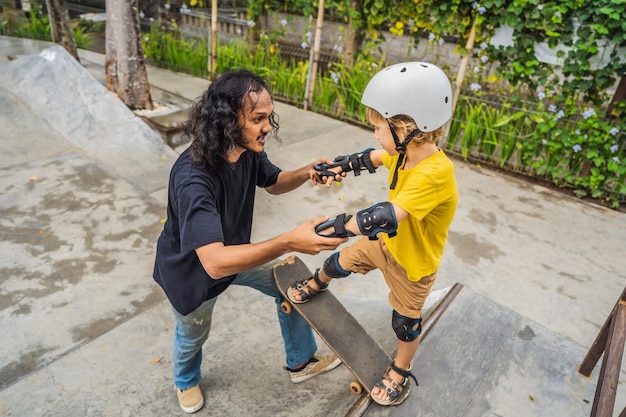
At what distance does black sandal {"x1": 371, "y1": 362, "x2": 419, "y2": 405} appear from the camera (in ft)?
7.20

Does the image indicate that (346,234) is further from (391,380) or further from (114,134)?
(114,134)

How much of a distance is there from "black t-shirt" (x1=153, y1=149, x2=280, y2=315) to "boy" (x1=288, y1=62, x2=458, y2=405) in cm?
44

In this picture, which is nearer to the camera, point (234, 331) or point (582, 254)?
point (234, 331)

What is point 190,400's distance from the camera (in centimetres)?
236

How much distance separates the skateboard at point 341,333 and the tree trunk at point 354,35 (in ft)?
17.8

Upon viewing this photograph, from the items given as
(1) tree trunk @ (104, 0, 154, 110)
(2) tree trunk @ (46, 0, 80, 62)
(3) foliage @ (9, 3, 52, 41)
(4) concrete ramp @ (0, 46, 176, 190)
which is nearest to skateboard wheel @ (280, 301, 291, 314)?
(4) concrete ramp @ (0, 46, 176, 190)

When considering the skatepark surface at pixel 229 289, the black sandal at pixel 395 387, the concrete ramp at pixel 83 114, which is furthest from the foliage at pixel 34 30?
the black sandal at pixel 395 387

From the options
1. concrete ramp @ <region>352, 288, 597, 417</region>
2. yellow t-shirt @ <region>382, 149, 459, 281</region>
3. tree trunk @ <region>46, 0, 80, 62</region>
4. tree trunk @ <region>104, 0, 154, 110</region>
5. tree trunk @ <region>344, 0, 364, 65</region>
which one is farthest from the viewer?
tree trunk @ <region>46, 0, 80, 62</region>

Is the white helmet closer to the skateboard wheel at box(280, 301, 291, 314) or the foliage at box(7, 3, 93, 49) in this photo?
the skateboard wheel at box(280, 301, 291, 314)

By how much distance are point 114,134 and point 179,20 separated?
557 centimetres

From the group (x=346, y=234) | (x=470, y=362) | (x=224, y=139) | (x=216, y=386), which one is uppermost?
(x=224, y=139)

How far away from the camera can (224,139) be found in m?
1.89

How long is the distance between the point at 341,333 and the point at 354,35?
19.1 ft

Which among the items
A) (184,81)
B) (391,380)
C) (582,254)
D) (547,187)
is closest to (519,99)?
(547,187)
